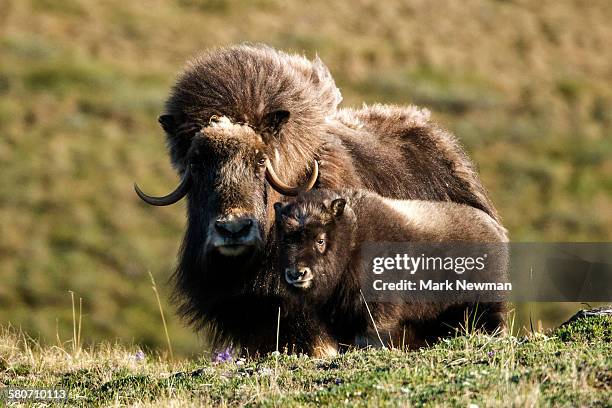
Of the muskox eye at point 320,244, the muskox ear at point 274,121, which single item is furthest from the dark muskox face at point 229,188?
the muskox eye at point 320,244

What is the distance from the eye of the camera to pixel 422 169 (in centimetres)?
754

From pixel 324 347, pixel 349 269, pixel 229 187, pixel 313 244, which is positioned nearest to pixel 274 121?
pixel 229 187

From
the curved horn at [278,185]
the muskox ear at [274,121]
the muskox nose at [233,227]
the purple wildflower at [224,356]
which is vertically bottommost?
the purple wildflower at [224,356]

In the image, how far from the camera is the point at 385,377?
4.75 meters

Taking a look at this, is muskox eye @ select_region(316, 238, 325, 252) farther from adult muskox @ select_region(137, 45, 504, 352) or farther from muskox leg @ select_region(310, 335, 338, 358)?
muskox leg @ select_region(310, 335, 338, 358)

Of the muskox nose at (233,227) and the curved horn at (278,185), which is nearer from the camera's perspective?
the muskox nose at (233,227)

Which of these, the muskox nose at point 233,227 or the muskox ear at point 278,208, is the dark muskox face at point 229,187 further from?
the muskox ear at point 278,208

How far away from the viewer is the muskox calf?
19.1 feet

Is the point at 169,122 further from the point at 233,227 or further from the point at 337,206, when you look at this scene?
the point at 337,206

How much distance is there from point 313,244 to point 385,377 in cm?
130

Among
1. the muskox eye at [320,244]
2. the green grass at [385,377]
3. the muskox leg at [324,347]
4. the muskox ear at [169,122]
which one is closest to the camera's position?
the green grass at [385,377]

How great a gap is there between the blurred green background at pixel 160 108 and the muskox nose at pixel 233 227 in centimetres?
907

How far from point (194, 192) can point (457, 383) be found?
2.55 metres

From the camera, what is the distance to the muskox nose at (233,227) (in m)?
5.94
